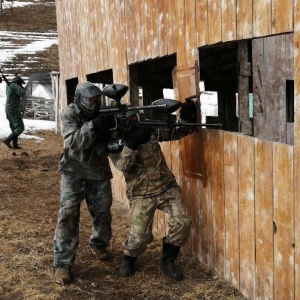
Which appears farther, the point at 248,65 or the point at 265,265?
the point at 248,65

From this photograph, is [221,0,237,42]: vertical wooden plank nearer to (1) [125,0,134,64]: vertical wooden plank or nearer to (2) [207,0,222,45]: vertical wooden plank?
(2) [207,0,222,45]: vertical wooden plank

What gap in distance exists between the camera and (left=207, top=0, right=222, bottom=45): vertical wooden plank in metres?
3.57

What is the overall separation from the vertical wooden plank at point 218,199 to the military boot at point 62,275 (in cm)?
139

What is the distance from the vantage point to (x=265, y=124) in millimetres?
4562

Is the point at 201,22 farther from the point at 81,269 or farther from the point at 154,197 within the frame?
the point at 81,269

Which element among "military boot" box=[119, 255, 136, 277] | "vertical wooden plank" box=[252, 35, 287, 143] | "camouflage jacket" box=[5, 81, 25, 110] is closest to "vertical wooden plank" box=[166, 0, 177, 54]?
"vertical wooden plank" box=[252, 35, 287, 143]

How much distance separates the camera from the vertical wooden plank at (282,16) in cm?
274


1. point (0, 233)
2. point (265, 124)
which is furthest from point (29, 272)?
point (265, 124)

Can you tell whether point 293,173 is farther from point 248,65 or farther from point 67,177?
point 67,177

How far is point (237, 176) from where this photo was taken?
3559 millimetres

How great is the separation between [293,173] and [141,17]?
3.13 metres

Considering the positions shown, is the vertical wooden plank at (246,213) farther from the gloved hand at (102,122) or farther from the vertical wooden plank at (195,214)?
the gloved hand at (102,122)

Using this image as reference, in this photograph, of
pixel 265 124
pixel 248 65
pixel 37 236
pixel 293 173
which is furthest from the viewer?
pixel 37 236

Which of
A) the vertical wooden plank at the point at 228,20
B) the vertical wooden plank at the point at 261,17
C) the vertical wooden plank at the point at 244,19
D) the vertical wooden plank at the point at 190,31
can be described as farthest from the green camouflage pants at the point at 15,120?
the vertical wooden plank at the point at 261,17
